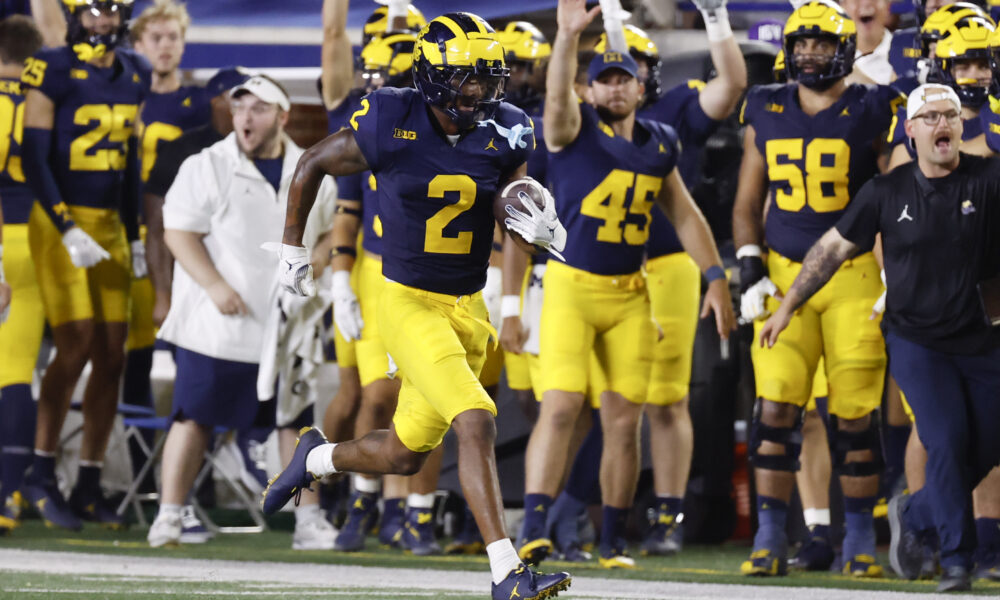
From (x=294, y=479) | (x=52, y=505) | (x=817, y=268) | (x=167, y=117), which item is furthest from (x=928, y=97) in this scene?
(x=52, y=505)

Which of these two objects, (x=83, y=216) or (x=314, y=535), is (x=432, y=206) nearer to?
(x=314, y=535)

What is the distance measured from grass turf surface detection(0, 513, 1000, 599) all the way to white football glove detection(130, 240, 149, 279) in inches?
49.1

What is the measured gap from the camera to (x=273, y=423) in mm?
7383

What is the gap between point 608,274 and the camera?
260 inches

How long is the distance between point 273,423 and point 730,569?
6.92ft

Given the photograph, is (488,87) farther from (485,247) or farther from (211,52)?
(211,52)

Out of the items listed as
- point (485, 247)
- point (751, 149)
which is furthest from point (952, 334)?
point (485, 247)

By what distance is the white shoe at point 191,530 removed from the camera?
24.8 ft

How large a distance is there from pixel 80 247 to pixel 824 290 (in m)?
3.38

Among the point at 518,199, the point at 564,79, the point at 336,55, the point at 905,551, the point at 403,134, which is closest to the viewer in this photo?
the point at 518,199

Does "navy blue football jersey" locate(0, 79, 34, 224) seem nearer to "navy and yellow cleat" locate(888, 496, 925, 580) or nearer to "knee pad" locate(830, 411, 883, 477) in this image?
"knee pad" locate(830, 411, 883, 477)

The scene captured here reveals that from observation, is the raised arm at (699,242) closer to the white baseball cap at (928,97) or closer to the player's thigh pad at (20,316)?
the white baseball cap at (928,97)

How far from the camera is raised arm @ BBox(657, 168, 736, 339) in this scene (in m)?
6.49

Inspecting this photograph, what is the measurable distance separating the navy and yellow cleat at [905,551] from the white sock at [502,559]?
205cm
